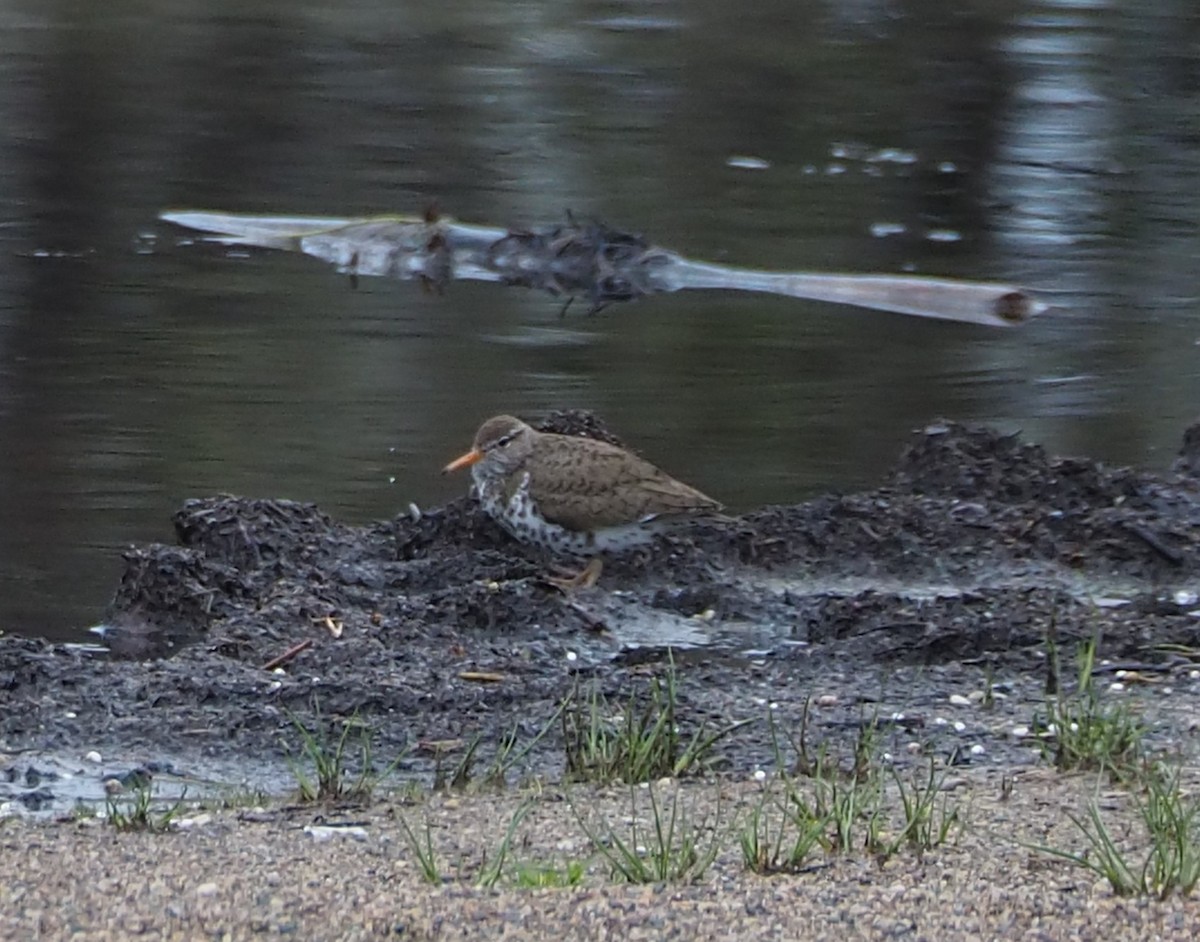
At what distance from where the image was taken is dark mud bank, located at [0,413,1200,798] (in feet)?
20.9

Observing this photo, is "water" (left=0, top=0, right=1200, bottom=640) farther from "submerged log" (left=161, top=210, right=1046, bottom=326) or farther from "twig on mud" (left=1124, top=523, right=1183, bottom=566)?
"twig on mud" (left=1124, top=523, right=1183, bottom=566)

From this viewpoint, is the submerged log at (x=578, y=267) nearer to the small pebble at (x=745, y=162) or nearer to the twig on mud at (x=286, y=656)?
the small pebble at (x=745, y=162)

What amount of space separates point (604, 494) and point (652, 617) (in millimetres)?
505

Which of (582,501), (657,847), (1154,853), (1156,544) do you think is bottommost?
(1156,544)

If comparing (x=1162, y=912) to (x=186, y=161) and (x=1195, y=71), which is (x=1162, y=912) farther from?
(x=1195, y=71)

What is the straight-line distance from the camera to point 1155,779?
16.9 feet

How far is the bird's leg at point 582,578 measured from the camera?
763 cm

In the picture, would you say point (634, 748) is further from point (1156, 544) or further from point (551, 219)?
point (551, 219)

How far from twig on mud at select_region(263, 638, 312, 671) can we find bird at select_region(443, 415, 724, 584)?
1183 mm

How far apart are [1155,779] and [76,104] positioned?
513 inches

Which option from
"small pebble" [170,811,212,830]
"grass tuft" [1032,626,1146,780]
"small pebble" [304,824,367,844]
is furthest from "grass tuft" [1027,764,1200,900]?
"small pebble" [170,811,212,830]

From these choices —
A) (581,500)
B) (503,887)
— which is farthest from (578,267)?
(503,887)

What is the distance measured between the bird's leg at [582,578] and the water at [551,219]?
0.98m

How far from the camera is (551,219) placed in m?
13.8
